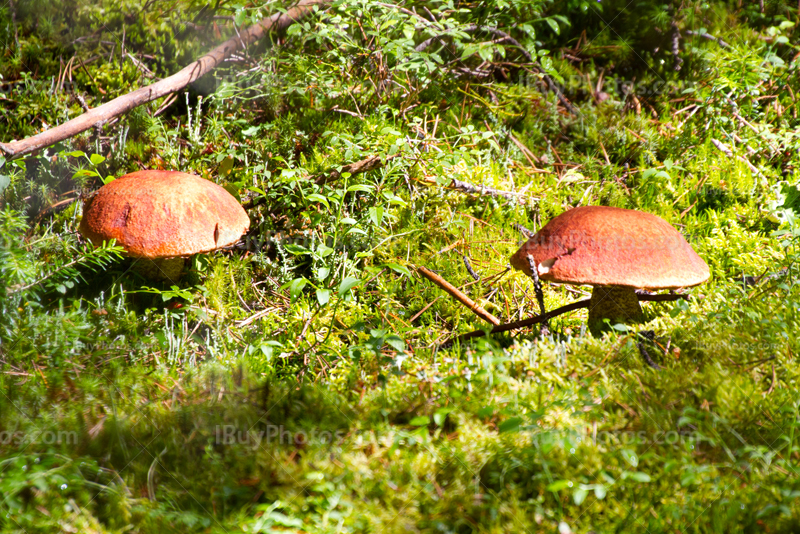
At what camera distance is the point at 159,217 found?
2.98m

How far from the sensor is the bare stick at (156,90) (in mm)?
3493

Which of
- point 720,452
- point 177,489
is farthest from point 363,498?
point 720,452

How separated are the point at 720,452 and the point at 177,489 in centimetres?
188

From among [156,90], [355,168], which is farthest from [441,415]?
[156,90]

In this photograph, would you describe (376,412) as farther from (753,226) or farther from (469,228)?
(753,226)

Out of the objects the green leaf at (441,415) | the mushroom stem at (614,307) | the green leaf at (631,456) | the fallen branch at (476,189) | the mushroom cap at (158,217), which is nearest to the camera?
the green leaf at (631,456)

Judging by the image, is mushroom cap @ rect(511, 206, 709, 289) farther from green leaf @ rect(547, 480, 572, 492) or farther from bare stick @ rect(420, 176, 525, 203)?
bare stick @ rect(420, 176, 525, 203)

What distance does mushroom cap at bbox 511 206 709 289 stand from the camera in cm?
240

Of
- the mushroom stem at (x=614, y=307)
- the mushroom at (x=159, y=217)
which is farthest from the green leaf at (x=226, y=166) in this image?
the mushroom stem at (x=614, y=307)

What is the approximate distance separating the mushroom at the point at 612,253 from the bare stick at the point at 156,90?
2876 mm

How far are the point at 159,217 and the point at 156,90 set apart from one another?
1.75 metres

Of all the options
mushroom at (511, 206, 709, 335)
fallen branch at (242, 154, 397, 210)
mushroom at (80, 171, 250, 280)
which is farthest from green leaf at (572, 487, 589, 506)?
fallen branch at (242, 154, 397, 210)

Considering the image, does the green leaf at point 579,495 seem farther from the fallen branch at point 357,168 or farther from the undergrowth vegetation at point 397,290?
the fallen branch at point 357,168

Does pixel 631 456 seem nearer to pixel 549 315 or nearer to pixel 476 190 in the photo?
pixel 549 315
